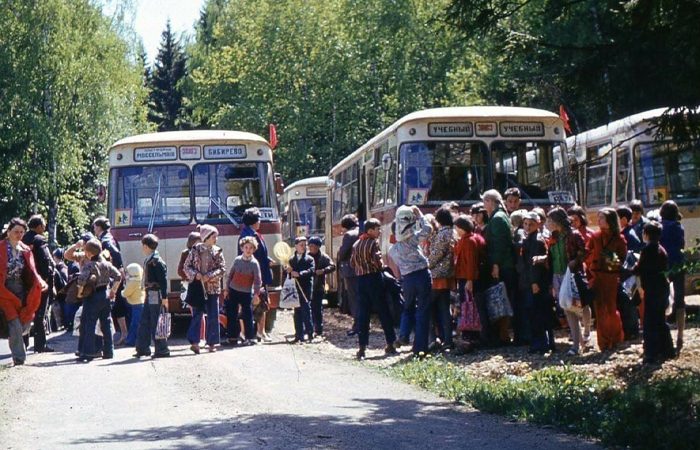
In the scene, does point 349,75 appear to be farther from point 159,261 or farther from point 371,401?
point 371,401

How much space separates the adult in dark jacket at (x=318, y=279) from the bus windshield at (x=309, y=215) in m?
15.9

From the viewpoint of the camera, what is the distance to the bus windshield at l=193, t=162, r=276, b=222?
22.1 metres

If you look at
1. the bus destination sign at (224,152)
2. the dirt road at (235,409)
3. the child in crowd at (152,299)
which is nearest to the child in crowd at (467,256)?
the dirt road at (235,409)

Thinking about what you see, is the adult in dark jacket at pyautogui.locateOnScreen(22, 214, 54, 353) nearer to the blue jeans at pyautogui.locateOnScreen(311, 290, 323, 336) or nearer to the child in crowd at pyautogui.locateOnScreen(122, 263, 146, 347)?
the child in crowd at pyautogui.locateOnScreen(122, 263, 146, 347)

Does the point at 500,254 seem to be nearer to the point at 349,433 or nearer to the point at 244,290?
the point at 244,290

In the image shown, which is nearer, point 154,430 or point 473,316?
point 154,430

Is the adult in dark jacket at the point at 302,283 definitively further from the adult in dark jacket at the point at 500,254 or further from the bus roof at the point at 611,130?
the bus roof at the point at 611,130

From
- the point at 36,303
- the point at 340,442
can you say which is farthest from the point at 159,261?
the point at 340,442

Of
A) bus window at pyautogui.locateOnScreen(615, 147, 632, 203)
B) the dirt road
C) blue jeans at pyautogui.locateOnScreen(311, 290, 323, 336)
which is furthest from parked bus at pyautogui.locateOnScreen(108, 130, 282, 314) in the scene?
bus window at pyautogui.locateOnScreen(615, 147, 632, 203)

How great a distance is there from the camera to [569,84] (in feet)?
42.4

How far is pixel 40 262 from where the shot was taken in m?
19.0

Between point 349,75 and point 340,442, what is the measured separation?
42.3 meters

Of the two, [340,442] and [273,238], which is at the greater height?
[273,238]

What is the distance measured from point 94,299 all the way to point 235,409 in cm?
639
